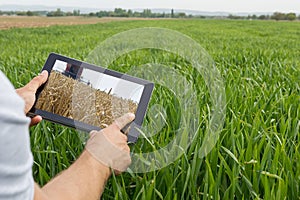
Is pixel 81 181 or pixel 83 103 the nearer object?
pixel 81 181

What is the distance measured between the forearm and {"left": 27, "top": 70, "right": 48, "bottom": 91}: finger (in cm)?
35

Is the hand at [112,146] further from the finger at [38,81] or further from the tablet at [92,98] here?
the finger at [38,81]

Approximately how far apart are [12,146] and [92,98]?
0.75m

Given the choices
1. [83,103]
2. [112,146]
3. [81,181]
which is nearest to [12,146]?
[81,181]

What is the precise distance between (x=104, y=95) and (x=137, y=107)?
0.36 ft

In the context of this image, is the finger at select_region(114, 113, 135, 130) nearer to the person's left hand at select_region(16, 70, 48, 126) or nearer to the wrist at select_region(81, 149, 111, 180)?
the wrist at select_region(81, 149, 111, 180)

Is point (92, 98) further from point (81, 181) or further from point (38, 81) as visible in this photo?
point (81, 181)

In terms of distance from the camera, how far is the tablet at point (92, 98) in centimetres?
140

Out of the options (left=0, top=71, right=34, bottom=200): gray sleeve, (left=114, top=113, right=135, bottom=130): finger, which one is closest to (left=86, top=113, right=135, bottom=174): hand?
(left=114, top=113, right=135, bottom=130): finger

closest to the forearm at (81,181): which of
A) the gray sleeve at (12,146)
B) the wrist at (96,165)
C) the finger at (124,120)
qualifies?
the wrist at (96,165)

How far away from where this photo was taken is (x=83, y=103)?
1.44 meters

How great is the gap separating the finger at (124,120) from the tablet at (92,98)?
0.04 meters

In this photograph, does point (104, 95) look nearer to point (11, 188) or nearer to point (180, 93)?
point (11, 188)

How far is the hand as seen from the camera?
49.7 inches
